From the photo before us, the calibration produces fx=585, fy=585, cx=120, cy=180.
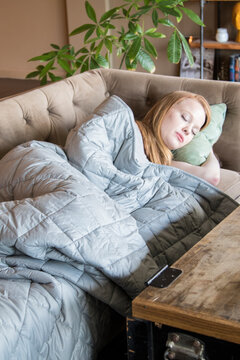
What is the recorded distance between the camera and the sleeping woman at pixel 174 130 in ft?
7.18

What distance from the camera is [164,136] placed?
2.20 m

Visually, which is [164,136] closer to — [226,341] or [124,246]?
[124,246]

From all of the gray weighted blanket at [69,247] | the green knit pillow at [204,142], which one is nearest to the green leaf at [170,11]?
the green knit pillow at [204,142]

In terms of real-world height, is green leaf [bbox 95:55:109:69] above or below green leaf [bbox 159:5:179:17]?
below

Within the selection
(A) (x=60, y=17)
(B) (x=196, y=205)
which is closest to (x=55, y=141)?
(B) (x=196, y=205)

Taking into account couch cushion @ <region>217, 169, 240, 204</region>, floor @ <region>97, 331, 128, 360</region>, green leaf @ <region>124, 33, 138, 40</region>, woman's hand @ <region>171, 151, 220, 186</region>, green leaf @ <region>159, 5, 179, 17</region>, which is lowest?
floor @ <region>97, 331, 128, 360</region>

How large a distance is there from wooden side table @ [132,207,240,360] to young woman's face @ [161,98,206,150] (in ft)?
2.54

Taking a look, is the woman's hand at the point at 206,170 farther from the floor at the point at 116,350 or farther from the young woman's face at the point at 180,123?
the floor at the point at 116,350

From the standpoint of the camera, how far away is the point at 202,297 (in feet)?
4.16

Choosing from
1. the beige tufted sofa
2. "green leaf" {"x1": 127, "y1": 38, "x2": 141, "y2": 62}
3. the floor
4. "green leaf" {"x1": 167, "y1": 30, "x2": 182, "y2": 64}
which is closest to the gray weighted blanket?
the floor

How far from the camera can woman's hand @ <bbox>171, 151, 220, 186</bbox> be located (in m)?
2.19

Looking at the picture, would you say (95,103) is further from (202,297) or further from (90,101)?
(202,297)

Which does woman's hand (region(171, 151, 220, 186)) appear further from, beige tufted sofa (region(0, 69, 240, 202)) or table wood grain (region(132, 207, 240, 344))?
table wood grain (region(132, 207, 240, 344))

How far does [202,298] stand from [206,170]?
0.99 metres
